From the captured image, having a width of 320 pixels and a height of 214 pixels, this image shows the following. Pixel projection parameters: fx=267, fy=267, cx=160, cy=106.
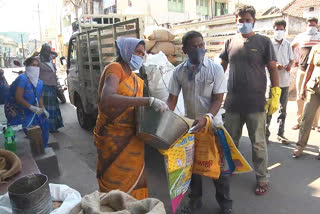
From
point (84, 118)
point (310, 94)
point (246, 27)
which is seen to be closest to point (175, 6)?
point (84, 118)

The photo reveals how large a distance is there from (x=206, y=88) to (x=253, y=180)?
61.1 inches

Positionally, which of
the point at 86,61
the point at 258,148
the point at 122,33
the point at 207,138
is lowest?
the point at 258,148

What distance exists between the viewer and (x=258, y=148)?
9.37 ft

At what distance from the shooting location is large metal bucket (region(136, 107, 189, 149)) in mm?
1873

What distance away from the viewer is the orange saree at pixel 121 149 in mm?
2047

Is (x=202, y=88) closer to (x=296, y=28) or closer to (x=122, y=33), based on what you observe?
(x=122, y=33)

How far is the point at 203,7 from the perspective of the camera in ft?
79.6

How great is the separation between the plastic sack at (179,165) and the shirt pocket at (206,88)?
15.3 inches

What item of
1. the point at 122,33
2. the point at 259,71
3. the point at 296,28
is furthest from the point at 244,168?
the point at 296,28

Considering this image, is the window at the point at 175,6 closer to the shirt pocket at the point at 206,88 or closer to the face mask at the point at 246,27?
the face mask at the point at 246,27

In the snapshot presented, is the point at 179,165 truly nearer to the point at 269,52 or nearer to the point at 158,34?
the point at 269,52

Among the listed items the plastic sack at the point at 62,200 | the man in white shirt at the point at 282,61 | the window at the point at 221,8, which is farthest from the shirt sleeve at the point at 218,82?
the window at the point at 221,8

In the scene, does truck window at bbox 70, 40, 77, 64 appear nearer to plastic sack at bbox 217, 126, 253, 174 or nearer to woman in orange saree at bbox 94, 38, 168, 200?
woman in orange saree at bbox 94, 38, 168, 200

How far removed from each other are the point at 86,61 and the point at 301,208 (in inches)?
175
